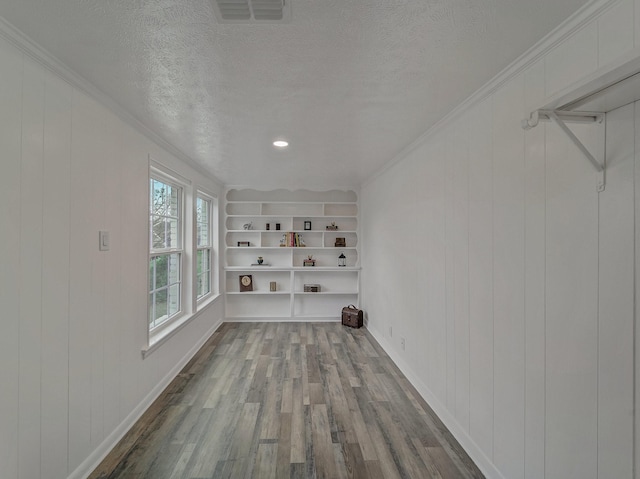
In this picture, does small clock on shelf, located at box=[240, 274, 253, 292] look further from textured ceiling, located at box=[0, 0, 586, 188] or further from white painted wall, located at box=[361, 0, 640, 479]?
white painted wall, located at box=[361, 0, 640, 479]

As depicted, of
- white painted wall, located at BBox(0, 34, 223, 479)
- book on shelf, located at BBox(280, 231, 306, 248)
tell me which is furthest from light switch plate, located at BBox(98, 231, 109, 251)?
book on shelf, located at BBox(280, 231, 306, 248)

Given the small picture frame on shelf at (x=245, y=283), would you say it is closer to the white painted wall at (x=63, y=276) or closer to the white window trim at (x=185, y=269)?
the white window trim at (x=185, y=269)

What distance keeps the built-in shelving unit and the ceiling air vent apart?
4.06 meters

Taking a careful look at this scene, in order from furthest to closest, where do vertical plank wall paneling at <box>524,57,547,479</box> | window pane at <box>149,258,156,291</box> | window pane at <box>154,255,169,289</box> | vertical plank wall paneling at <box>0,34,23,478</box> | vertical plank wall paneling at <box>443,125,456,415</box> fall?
1. window pane at <box>154,255,169,289</box>
2. window pane at <box>149,258,156,291</box>
3. vertical plank wall paneling at <box>443,125,456,415</box>
4. vertical plank wall paneling at <box>524,57,547,479</box>
5. vertical plank wall paneling at <box>0,34,23,478</box>


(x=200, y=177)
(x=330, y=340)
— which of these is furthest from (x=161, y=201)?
(x=330, y=340)

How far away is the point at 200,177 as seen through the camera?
161 inches

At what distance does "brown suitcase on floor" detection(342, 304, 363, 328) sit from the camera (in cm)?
496

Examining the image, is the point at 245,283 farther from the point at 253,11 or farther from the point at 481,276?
the point at 253,11

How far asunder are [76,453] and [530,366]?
2.46 metres

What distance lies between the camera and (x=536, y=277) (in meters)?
1.50

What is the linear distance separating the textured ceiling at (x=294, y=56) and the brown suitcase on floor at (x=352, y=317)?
10.4 feet

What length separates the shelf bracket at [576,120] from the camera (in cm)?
114

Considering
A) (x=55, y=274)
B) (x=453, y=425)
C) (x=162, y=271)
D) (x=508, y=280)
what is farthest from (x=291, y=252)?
(x=508, y=280)

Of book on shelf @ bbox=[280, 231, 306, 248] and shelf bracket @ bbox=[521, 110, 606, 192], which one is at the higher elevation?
shelf bracket @ bbox=[521, 110, 606, 192]
